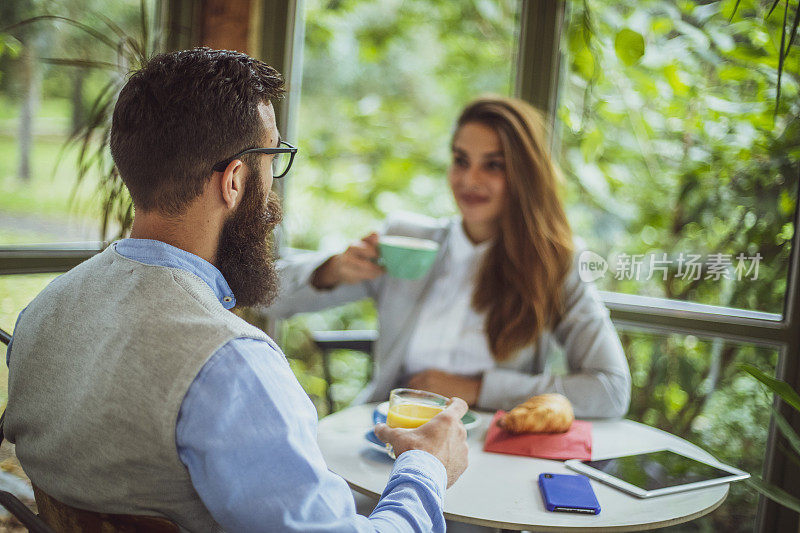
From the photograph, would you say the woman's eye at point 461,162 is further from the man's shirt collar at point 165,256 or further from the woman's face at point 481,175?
the man's shirt collar at point 165,256

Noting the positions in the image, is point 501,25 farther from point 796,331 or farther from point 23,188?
point 23,188

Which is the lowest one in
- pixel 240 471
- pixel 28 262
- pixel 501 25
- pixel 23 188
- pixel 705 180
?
pixel 240 471

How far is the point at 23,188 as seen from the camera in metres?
1.80

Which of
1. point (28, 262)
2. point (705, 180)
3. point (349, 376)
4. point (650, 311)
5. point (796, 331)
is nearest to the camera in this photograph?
point (28, 262)

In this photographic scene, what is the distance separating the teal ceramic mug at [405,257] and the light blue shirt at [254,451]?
877mm

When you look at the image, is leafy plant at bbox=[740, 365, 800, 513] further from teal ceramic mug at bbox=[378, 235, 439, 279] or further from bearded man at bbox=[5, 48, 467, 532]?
teal ceramic mug at bbox=[378, 235, 439, 279]

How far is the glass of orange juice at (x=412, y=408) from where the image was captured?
1297 millimetres

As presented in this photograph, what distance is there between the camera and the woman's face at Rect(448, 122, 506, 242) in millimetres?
2031

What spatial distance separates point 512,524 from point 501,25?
282cm

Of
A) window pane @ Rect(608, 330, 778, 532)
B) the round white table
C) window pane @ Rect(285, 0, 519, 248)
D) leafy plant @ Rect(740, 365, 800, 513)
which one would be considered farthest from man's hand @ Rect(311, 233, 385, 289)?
window pane @ Rect(285, 0, 519, 248)

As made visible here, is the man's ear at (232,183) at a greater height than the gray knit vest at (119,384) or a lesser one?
greater

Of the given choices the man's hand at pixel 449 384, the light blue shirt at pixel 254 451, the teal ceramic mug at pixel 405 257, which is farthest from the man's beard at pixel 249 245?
the man's hand at pixel 449 384

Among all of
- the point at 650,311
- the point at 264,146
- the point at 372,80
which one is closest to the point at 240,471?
the point at 264,146

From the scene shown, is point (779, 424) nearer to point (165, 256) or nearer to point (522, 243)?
point (522, 243)
